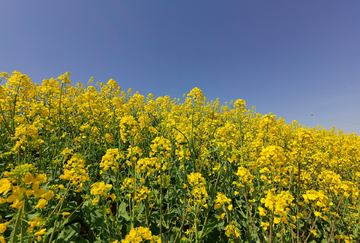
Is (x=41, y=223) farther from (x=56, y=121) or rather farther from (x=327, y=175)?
(x=56, y=121)

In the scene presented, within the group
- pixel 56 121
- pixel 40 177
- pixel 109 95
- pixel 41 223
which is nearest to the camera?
pixel 40 177

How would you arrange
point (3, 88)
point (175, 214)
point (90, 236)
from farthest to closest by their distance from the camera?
→ point (3, 88) < point (175, 214) < point (90, 236)

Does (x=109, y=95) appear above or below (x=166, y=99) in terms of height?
below

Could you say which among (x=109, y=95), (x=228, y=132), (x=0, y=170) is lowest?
(x=0, y=170)

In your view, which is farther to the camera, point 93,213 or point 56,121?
point 56,121

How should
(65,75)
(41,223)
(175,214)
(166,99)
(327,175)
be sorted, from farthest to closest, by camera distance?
(166,99)
(65,75)
(175,214)
(327,175)
(41,223)

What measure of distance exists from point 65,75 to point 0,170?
79.1 inches

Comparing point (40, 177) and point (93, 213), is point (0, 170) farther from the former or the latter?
point (40, 177)

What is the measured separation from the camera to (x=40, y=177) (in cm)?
106

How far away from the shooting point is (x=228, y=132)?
3395 mm

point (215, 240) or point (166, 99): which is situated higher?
point (166, 99)

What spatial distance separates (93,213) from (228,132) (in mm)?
2823

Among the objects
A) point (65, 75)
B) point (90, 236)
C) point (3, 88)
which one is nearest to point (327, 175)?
point (90, 236)

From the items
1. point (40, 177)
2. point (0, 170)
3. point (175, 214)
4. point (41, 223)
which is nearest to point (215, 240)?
point (175, 214)
